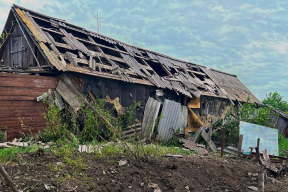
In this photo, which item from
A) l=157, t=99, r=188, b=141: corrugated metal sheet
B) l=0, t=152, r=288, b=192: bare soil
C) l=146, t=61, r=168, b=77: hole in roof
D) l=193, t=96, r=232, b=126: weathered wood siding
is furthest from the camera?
l=146, t=61, r=168, b=77: hole in roof

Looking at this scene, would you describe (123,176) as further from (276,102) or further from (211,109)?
(276,102)

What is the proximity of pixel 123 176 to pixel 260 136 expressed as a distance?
32.5ft

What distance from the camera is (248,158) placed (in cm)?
821

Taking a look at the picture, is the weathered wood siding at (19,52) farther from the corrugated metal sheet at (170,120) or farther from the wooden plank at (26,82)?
the corrugated metal sheet at (170,120)

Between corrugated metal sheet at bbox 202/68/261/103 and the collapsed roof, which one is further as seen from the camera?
corrugated metal sheet at bbox 202/68/261/103

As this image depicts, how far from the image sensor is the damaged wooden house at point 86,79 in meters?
7.19

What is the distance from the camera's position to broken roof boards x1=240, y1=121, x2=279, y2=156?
37.1 feet

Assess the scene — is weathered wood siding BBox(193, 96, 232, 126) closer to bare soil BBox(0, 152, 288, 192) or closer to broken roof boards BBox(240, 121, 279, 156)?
broken roof boards BBox(240, 121, 279, 156)

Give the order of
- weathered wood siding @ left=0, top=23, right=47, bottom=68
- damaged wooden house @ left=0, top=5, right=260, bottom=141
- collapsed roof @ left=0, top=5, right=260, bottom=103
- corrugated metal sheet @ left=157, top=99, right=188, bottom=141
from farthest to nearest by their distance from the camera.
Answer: corrugated metal sheet @ left=157, top=99, right=188, bottom=141
weathered wood siding @ left=0, top=23, right=47, bottom=68
collapsed roof @ left=0, top=5, right=260, bottom=103
damaged wooden house @ left=0, top=5, right=260, bottom=141

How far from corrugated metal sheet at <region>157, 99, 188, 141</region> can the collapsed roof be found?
81 centimetres

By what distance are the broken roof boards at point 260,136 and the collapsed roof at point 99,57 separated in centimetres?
289

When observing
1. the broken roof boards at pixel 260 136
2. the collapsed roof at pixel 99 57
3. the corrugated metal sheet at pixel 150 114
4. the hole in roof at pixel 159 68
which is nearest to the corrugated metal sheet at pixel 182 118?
the collapsed roof at pixel 99 57

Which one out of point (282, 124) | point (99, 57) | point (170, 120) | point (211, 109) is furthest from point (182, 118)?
Answer: point (282, 124)

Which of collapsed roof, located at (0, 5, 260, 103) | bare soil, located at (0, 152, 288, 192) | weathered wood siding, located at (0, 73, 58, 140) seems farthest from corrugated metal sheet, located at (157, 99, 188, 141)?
weathered wood siding, located at (0, 73, 58, 140)
